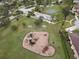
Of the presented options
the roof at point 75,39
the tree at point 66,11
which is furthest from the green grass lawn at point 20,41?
the tree at point 66,11

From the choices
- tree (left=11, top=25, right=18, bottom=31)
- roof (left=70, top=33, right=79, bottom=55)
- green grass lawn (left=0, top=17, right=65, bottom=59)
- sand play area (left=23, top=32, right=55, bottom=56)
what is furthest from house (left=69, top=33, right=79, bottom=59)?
tree (left=11, top=25, right=18, bottom=31)

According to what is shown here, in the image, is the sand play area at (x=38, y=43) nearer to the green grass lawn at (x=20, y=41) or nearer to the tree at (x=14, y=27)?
the green grass lawn at (x=20, y=41)

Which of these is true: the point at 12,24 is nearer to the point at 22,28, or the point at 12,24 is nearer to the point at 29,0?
the point at 22,28

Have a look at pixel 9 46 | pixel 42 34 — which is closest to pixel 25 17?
pixel 42 34

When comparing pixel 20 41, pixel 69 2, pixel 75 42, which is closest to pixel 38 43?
pixel 20 41

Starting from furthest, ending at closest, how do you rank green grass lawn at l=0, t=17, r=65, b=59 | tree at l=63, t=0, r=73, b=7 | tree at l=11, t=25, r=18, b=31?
tree at l=63, t=0, r=73, b=7, tree at l=11, t=25, r=18, b=31, green grass lawn at l=0, t=17, r=65, b=59

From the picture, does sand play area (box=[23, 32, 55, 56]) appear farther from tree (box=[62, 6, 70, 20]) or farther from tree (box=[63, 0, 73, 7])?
tree (box=[63, 0, 73, 7])
